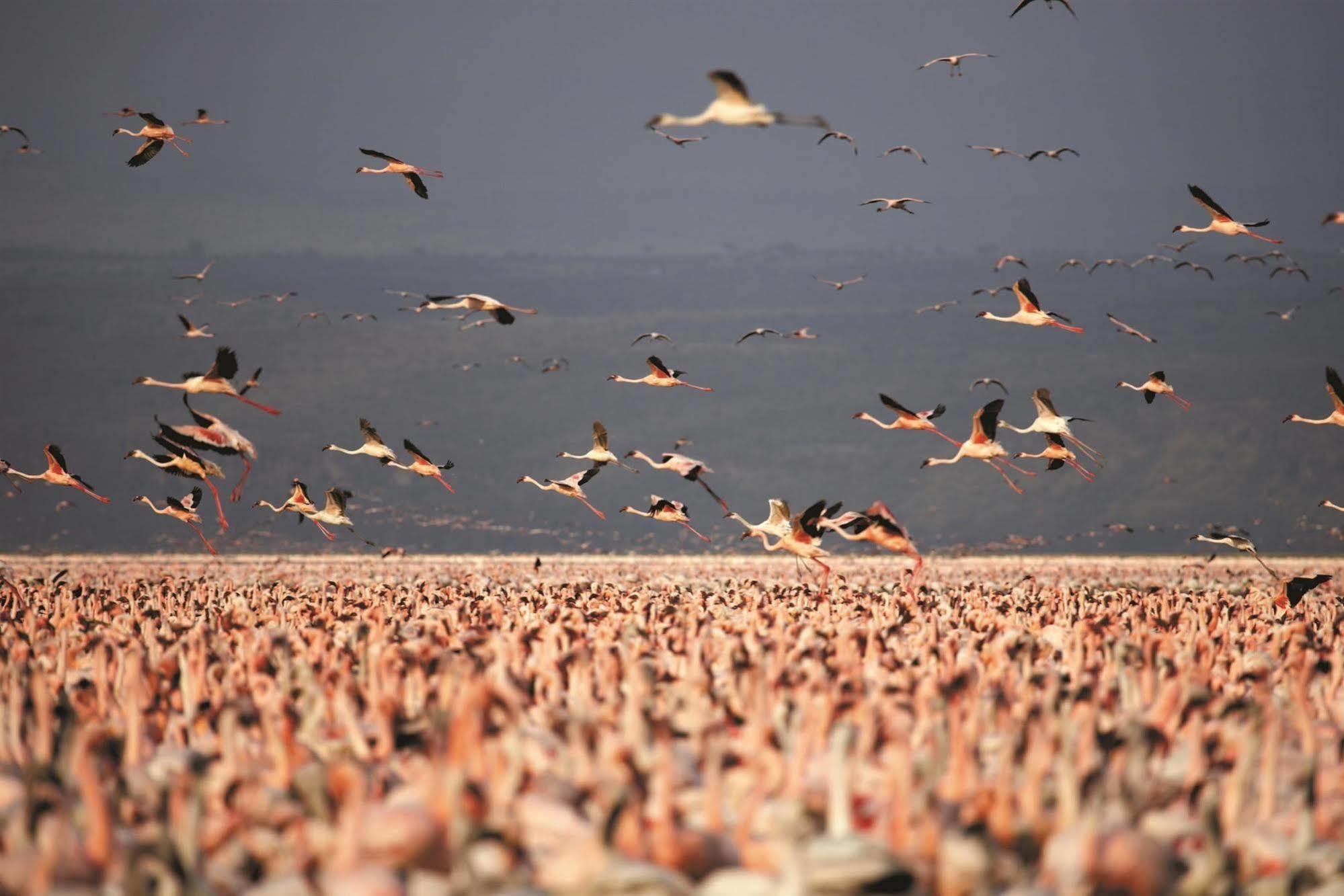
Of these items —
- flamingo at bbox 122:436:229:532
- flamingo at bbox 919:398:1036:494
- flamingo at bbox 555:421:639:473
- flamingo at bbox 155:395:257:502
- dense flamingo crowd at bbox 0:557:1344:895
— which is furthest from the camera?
flamingo at bbox 555:421:639:473

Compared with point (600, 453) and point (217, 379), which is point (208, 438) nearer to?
point (217, 379)

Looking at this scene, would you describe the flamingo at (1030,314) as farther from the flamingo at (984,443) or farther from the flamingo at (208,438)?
the flamingo at (208,438)

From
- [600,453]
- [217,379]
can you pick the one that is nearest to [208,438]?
[217,379]

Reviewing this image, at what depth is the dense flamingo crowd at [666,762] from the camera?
19.4 feet

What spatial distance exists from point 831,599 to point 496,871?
49.5 feet

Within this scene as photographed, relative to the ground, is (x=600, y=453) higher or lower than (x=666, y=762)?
higher

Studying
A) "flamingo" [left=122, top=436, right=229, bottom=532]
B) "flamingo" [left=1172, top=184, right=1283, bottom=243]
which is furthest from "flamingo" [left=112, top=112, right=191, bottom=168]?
"flamingo" [left=1172, top=184, right=1283, bottom=243]

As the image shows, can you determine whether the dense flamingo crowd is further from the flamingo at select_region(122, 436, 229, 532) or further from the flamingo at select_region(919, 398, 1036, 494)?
the flamingo at select_region(919, 398, 1036, 494)

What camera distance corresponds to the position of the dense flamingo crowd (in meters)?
5.92

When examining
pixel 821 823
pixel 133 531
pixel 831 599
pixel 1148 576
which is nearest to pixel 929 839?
pixel 821 823

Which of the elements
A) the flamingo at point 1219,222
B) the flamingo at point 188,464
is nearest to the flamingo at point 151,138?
the flamingo at point 188,464

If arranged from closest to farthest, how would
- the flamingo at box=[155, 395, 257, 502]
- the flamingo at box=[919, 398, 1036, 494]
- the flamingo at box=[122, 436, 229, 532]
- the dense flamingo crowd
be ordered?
1. the dense flamingo crowd
2. the flamingo at box=[155, 395, 257, 502]
3. the flamingo at box=[122, 436, 229, 532]
4. the flamingo at box=[919, 398, 1036, 494]

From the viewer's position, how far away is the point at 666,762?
6.42 m

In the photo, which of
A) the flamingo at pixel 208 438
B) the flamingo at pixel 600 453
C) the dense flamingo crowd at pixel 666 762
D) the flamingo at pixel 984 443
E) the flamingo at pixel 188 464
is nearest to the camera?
the dense flamingo crowd at pixel 666 762
